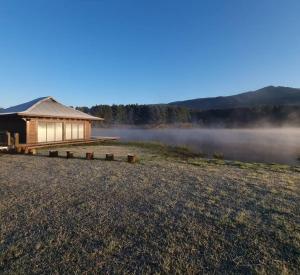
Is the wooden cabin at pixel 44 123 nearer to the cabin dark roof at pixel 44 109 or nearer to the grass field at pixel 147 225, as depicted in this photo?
the cabin dark roof at pixel 44 109

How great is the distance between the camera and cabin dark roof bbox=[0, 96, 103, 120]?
72.2 feet

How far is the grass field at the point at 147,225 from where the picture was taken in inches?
171

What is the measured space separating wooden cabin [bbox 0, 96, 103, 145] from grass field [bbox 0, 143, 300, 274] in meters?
12.7

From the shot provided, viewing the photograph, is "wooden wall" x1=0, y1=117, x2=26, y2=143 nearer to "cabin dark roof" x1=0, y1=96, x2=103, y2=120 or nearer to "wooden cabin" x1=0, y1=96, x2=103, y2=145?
"wooden cabin" x1=0, y1=96, x2=103, y2=145

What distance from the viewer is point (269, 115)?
112812mm

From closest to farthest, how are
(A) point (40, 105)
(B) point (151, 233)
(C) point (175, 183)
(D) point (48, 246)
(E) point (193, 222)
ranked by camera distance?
(D) point (48, 246) → (B) point (151, 233) → (E) point (193, 222) → (C) point (175, 183) → (A) point (40, 105)

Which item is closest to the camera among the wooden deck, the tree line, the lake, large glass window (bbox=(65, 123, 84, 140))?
the wooden deck

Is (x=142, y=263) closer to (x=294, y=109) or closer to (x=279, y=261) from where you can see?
(x=279, y=261)

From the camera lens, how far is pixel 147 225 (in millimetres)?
5820

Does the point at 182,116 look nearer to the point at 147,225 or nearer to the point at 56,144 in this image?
the point at 56,144

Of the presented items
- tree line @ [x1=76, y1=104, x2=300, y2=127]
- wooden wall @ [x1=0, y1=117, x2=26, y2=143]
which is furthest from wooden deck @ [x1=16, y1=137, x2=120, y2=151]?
tree line @ [x1=76, y1=104, x2=300, y2=127]

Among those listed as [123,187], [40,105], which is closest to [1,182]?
[123,187]

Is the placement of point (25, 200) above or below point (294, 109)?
below

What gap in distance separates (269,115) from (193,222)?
120378 mm
